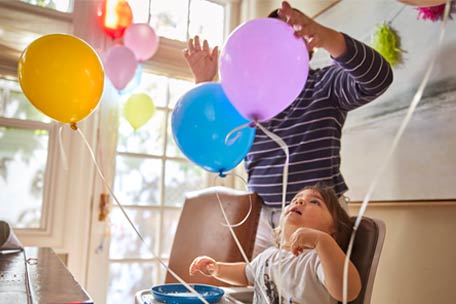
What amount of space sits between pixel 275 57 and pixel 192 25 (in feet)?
6.21

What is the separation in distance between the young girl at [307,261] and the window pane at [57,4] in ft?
5.62

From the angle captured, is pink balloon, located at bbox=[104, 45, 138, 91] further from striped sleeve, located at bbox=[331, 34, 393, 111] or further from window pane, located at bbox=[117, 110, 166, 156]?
striped sleeve, located at bbox=[331, 34, 393, 111]

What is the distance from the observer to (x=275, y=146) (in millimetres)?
1487

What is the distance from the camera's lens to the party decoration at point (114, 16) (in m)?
2.21

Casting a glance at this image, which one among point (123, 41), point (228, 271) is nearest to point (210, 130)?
point (228, 271)

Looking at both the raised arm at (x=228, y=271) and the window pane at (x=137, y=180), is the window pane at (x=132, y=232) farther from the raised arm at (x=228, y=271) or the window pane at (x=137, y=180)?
the raised arm at (x=228, y=271)

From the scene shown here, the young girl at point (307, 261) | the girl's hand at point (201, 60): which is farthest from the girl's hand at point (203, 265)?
the girl's hand at point (201, 60)

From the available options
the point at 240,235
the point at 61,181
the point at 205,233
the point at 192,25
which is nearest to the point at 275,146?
the point at 240,235

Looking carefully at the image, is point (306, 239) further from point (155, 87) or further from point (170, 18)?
point (170, 18)

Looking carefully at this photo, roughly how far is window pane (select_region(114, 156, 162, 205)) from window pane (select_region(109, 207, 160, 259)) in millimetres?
65

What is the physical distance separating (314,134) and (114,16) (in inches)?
55.6

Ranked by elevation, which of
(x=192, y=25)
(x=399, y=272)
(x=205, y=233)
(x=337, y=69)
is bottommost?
(x=399, y=272)

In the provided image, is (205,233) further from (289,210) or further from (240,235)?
(289,210)

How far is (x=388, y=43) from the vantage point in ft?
5.21
